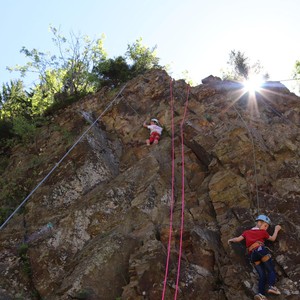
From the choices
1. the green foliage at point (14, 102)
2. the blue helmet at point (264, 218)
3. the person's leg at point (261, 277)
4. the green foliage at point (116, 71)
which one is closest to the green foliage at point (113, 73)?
the green foliage at point (116, 71)

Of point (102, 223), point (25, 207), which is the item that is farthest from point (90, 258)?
point (25, 207)

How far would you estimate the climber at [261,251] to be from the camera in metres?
6.85

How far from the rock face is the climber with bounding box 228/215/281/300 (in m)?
0.25

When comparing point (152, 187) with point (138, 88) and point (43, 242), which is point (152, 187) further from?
point (138, 88)

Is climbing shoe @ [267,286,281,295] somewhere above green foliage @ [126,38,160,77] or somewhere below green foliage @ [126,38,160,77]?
below

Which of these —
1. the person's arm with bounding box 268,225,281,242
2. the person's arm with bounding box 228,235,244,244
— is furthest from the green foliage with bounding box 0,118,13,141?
the person's arm with bounding box 268,225,281,242

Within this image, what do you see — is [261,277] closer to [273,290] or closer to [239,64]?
[273,290]

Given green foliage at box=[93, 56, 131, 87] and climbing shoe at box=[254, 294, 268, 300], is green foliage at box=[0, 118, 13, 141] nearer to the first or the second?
green foliage at box=[93, 56, 131, 87]

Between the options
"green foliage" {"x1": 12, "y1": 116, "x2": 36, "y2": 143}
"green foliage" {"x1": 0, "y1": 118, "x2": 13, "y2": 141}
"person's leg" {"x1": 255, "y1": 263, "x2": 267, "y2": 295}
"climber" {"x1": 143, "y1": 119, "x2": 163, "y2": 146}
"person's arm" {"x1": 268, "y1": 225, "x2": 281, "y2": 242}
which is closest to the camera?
"person's leg" {"x1": 255, "y1": 263, "x2": 267, "y2": 295}

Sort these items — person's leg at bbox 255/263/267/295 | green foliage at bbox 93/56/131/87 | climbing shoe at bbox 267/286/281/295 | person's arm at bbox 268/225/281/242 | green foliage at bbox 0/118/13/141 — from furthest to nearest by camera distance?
green foliage at bbox 93/56/131/87, green foliage at bbox 0/118/13/141, person's arm at bbox 268/225/281/242, person's leg at bbox 255/263/267/295, climbing shoe at bbox 267/286/281/295

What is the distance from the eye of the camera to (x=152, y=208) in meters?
9.39

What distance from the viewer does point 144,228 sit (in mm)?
8719

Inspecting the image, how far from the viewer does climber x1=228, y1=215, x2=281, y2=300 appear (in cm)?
685

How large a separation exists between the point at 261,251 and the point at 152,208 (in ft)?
10.2
